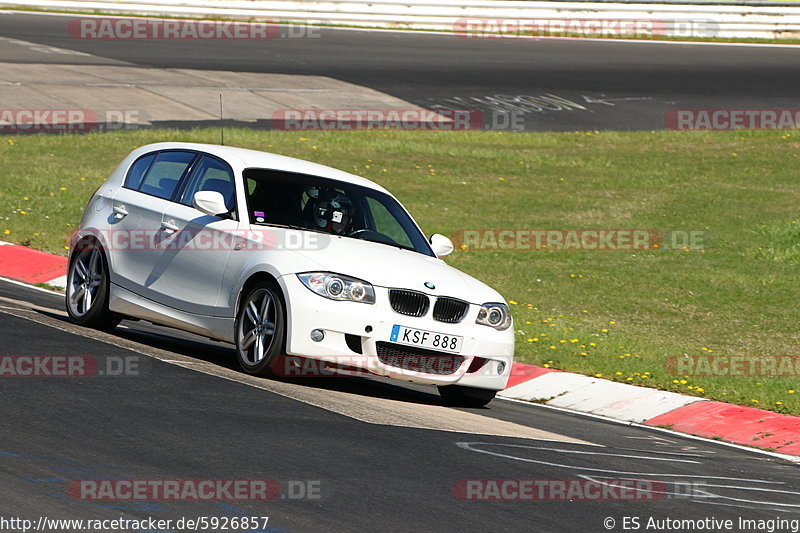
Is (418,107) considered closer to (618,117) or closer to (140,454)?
(618,117)

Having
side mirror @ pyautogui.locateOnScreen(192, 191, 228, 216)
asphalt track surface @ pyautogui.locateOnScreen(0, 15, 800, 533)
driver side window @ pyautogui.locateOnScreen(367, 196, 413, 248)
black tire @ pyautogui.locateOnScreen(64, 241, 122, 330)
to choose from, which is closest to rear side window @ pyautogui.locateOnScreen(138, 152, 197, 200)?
black tire @ pyautogui.locateOnScreen(64, 241, 122, 330)

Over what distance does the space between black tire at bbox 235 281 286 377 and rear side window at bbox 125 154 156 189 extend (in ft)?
6.84

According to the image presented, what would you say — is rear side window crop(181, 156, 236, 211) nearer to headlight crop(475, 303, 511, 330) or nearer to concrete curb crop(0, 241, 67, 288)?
headlight crop(475, 303, 511, 330)

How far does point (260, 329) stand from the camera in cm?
926

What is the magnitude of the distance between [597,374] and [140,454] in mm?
6209

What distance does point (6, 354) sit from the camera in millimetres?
9141

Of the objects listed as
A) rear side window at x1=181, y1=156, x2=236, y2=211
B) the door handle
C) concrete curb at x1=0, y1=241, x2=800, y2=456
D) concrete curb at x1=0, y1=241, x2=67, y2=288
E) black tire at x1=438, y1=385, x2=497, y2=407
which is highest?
rear side window at x1=181, y1=156, x2=236, y2=211

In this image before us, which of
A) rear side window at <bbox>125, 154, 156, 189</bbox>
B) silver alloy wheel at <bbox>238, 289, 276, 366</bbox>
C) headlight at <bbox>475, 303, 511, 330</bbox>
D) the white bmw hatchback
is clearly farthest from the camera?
rear side window at <bbox>125, 154, 156, 189</bbox>

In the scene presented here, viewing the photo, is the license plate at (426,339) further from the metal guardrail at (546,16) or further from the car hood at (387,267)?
the metal guardrail at (546,16)

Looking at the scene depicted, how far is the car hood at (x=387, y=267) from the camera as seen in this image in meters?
9.11

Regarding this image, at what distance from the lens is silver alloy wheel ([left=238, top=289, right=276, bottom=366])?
9.19m

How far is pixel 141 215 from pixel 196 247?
0.86 metres

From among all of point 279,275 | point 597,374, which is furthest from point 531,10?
point 279,275

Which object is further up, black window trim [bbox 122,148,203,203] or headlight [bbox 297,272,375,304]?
black window trim [bbox 122,148,203,203]
